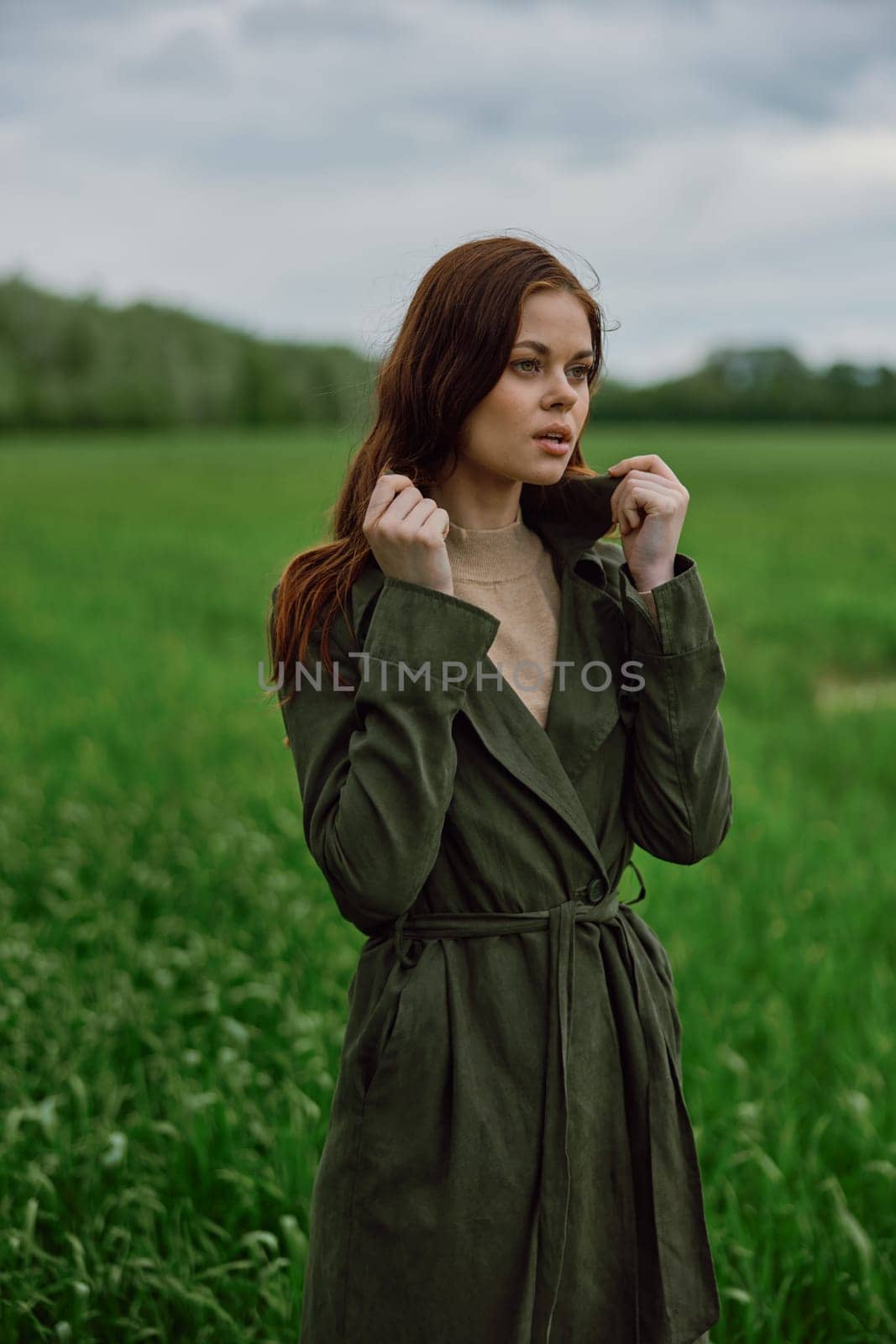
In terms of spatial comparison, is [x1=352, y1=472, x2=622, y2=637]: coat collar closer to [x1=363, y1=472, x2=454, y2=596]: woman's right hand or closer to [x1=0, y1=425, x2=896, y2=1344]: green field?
[x1=363, y1=472, x2=454, y2=596]: woman's right hand

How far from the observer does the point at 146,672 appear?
8359mm

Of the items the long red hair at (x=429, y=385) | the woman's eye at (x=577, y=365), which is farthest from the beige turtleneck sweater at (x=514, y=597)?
the woman's eye at (x=577, y=365)

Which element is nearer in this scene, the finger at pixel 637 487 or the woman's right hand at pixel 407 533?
the woman's right hand at pixel 407 533

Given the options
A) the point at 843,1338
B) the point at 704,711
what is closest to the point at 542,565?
the point at 704,711

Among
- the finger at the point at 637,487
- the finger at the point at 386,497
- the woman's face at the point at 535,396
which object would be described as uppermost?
the woman's face at the point at 535,396

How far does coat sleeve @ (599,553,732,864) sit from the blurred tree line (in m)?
36.2

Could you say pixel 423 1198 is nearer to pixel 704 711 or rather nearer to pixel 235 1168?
pixel 704 711

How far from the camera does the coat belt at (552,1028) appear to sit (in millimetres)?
1683

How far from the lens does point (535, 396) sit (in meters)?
1.68

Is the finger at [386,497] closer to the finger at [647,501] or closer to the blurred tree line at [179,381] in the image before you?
the finger at [647,501]

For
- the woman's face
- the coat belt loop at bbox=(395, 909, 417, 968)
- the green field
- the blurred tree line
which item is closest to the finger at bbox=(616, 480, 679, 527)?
the woman's face

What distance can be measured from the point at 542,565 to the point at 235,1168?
6.39 feet

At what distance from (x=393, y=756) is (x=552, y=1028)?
1.47ft

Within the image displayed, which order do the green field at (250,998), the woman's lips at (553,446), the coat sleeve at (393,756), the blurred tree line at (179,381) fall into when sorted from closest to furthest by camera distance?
the coat sleeve at (393,756)
the woman's lips at (553,446)
the green field at (250,998)
the blurred tree line at (179,381)
